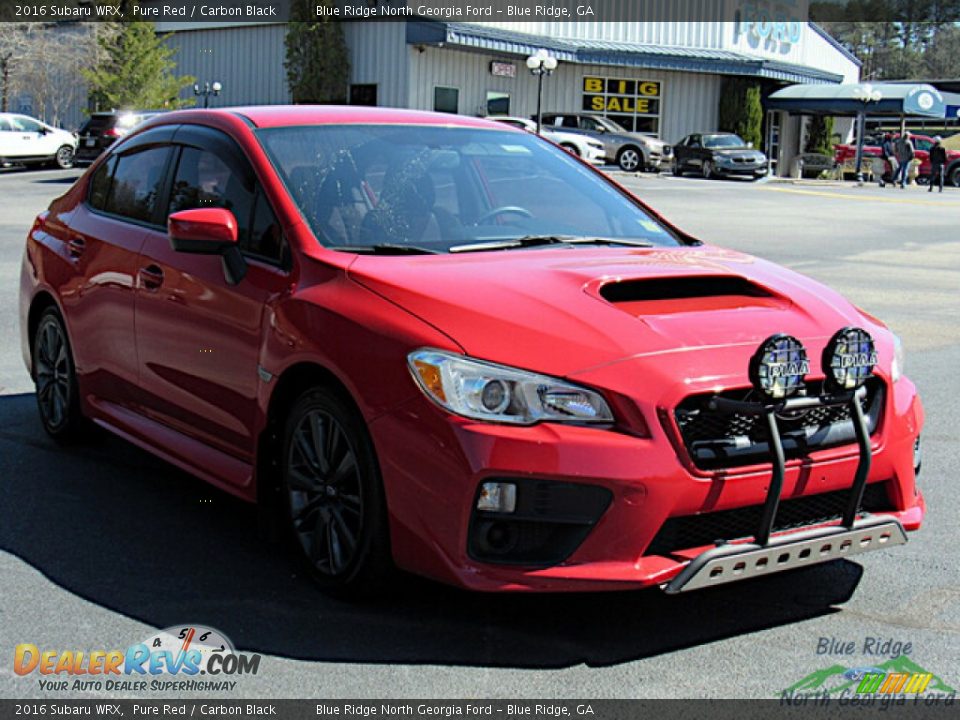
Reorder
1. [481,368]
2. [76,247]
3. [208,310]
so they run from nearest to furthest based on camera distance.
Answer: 1. [481,368]
2. [208,310]
3. [76,247]

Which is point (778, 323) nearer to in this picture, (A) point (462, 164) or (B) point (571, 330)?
(B) point (571, 330)

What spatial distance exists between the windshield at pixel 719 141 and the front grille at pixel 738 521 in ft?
129

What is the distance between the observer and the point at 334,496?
171 inches

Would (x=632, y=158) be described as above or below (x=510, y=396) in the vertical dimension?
below

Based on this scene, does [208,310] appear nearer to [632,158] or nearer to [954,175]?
[632,158]

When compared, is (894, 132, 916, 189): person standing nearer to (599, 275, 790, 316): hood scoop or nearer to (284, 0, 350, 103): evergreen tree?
(284, 0, 350, 103): evergreen tree

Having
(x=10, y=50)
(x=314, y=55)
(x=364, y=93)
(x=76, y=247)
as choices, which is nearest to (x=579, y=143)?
(x=364, y=93)

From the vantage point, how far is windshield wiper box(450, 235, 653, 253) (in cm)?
483

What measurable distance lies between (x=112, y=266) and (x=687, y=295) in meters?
2.72

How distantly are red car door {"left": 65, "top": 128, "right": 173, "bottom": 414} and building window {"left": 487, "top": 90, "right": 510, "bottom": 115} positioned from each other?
41232mm

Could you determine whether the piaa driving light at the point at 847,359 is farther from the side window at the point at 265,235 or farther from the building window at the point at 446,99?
the building window at the point at 446,99

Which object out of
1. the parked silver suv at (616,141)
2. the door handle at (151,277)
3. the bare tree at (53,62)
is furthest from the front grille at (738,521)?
the bare tree at (53,62)

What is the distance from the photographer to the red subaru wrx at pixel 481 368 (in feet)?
12.4

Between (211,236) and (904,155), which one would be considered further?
(904,155)
